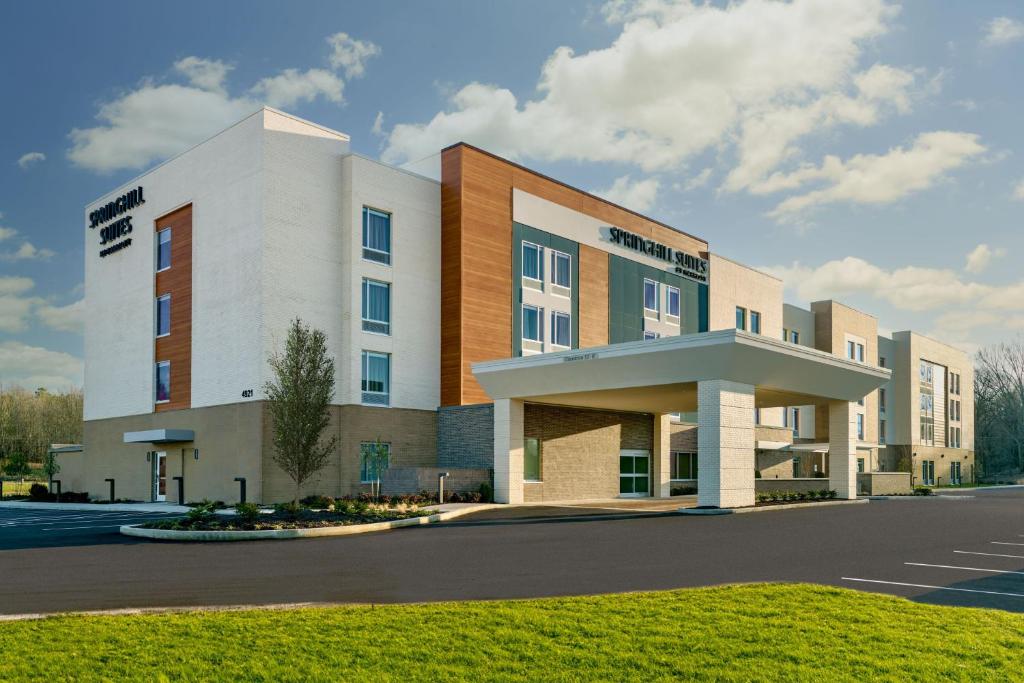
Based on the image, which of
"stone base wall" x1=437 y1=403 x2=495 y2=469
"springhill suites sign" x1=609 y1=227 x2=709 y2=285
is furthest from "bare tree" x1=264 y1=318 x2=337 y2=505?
"springhill suites sign" x1=609 y1=227 x2=709 y2=285

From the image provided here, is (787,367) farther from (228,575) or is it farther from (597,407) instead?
(228,575)

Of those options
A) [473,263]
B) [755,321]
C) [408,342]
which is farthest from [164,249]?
[755,321]

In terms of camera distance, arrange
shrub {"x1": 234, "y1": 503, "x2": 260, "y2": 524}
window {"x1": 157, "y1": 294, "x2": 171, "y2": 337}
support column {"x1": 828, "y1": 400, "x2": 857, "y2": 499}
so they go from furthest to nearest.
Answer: support column {"x1": 828, "y1": 400, "x2": 857, "y2": 499}
window {"x1": 157, "y1": 294, "x2": 171, "y2": 337}
shrub {"x1": 234, "y1": 503, "x2": 260, "y2": 524}

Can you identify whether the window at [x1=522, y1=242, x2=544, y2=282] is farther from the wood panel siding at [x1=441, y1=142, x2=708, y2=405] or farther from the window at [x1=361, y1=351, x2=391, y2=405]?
the window at [x1=361, y1=351, x2=391, y2=405]

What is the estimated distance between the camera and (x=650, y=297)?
1832 inches

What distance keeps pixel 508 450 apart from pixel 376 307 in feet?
25.5

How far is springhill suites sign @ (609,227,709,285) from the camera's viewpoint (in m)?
44.4

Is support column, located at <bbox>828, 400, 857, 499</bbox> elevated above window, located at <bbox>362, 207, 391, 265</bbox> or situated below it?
below

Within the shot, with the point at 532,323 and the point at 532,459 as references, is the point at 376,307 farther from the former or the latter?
the point at 532,459

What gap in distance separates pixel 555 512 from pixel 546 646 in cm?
1979

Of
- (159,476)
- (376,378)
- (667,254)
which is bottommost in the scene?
(159,476)

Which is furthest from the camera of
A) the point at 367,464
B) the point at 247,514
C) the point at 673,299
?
the point at 673,299

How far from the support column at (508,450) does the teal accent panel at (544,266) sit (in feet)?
17.9

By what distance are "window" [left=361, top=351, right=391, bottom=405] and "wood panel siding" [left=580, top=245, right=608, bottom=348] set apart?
10.5m
